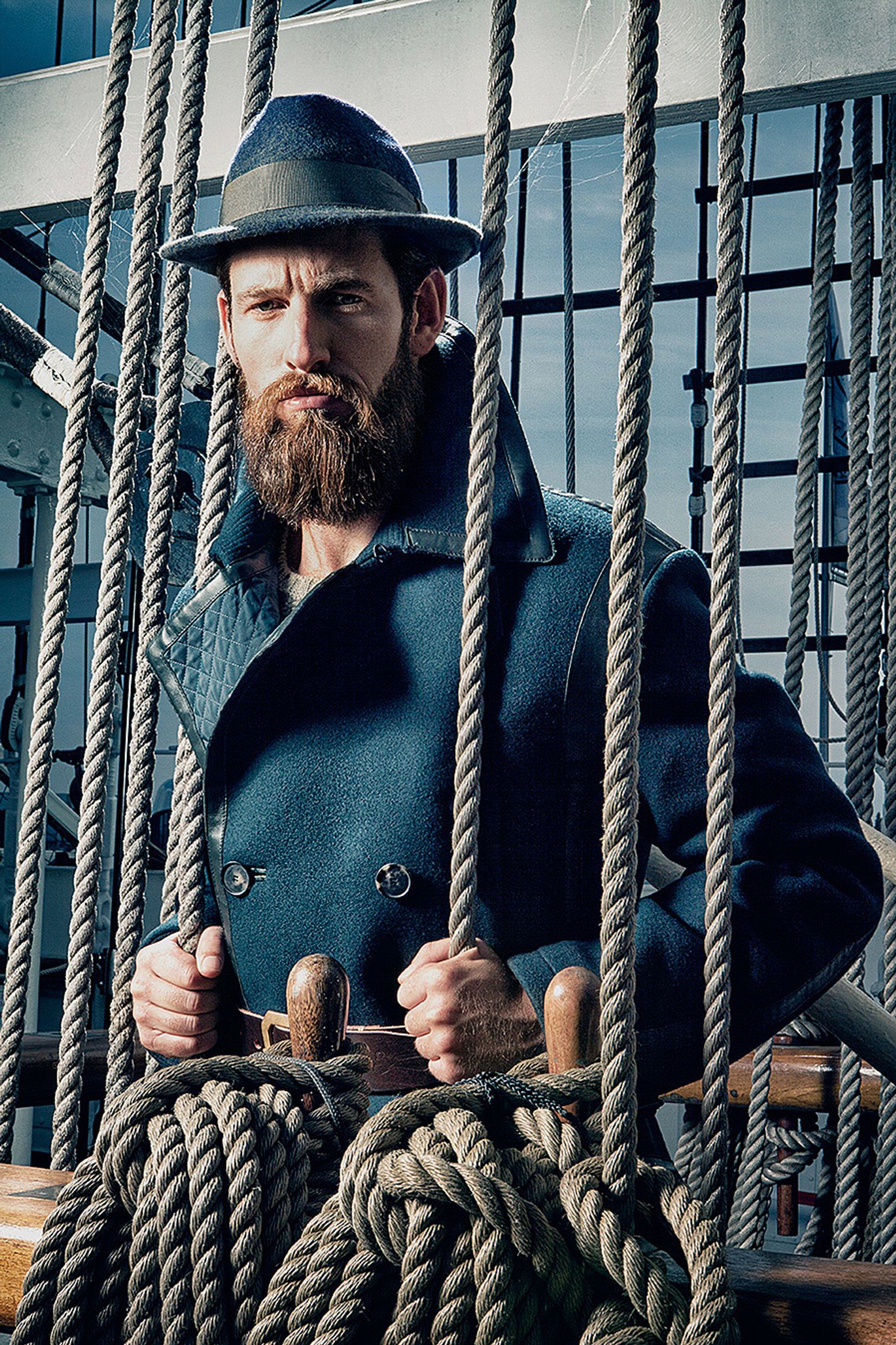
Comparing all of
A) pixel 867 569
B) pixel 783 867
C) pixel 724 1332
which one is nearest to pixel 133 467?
pixel 783 867

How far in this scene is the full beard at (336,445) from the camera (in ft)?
3.23

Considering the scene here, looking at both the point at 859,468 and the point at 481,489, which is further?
the point at 859,468

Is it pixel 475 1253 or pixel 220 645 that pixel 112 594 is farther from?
pixel 475 1253

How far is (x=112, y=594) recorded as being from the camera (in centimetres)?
99

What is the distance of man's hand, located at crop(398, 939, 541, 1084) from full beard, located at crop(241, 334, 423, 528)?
43 cm

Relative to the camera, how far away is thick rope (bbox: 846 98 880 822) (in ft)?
5.44

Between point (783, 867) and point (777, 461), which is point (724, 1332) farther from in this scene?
point (777, 461)

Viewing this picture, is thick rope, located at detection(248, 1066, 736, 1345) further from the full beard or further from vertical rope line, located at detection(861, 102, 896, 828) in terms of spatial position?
vertical rope line, located at detection(861, 102, 896, 828)

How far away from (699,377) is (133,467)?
5.19 meters

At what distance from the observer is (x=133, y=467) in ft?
3.28

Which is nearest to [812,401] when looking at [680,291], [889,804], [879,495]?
[879,495]

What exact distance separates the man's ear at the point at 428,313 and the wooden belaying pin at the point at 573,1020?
0.63 m

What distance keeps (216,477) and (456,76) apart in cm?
120

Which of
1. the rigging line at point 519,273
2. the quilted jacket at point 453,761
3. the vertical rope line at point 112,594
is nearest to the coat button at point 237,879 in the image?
the quilted jacket at point 453,761
